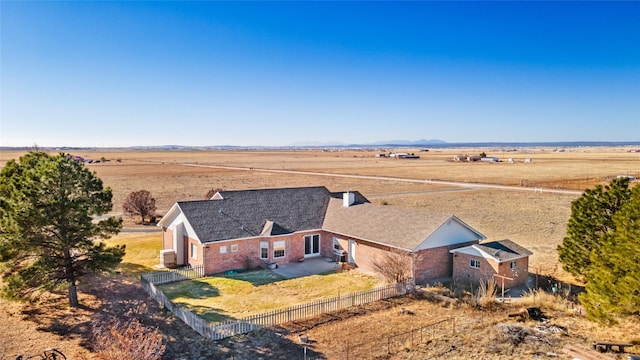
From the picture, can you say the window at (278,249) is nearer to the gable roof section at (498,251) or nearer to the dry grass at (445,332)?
the dry grass at (445,332)

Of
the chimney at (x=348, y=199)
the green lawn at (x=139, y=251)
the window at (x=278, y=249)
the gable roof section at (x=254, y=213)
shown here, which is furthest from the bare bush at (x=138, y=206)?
the chimney at (x=348, y=199)

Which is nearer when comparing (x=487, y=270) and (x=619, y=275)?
(x=619, y=275)

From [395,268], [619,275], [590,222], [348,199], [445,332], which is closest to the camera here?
[619,275]

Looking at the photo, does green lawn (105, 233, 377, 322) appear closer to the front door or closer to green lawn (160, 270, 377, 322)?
green lawn (160, 270, 377, 322)

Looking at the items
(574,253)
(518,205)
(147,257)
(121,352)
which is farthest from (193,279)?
(518,205)

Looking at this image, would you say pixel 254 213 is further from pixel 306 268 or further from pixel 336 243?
pixel 336 243

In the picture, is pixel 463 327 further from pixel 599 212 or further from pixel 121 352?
pixel 121 352

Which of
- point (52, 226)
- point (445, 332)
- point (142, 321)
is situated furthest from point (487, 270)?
point (52, 226)
